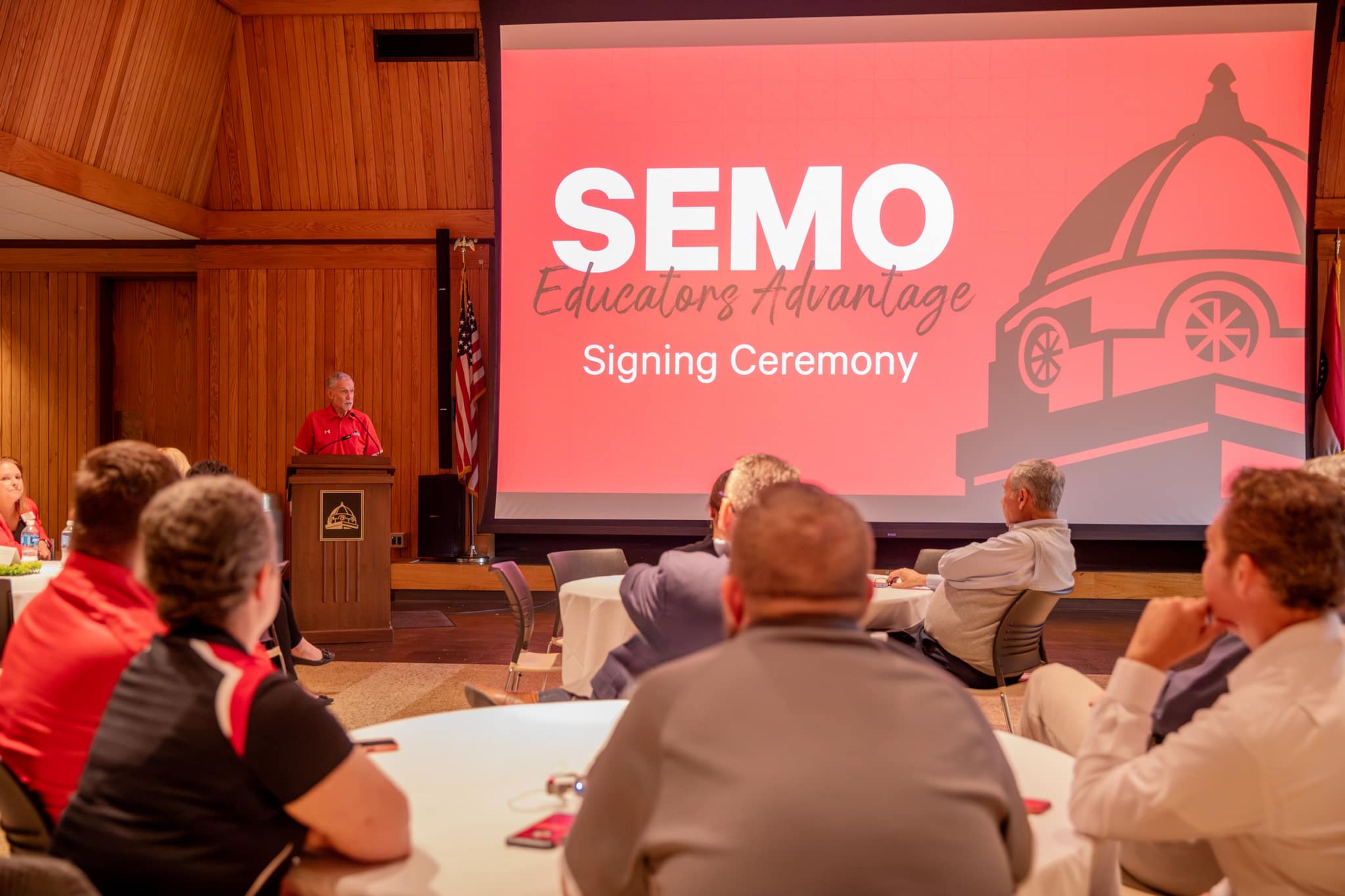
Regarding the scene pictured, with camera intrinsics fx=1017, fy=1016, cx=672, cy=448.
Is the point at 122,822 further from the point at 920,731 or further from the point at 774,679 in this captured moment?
the point at 920,731

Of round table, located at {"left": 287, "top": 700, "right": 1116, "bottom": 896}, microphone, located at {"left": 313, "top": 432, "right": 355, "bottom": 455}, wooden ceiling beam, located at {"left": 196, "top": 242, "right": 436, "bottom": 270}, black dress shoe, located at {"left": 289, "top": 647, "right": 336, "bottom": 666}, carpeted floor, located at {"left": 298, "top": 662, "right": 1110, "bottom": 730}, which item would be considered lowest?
carpeted floor, located at {"left": 298, "top": 662, "right": 1110, "bottom": 730}

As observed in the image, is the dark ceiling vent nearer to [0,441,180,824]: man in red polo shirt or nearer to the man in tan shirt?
[0,441,180,824]: man in red polo shirt

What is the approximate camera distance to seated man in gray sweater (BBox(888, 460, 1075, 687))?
389cm

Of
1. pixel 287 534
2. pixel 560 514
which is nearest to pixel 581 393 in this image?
pixel 560 514

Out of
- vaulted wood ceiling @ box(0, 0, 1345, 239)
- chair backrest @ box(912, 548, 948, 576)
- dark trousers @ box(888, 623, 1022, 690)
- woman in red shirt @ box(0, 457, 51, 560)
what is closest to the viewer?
dark trousers @ box(888, 623, 1022, 690)

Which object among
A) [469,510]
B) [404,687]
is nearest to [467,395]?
[469,510]

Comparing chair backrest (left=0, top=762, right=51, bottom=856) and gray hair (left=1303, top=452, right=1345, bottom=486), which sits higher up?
gray hair (left=1303, top=452, right=1345, bottom=486)

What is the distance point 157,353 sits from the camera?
30.7 feet

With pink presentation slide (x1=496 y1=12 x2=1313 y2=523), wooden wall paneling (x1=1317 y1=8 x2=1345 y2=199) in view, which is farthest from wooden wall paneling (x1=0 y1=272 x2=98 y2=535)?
wooden wall paneling (x1=1317 y1=8 x2=1345 y2=199)

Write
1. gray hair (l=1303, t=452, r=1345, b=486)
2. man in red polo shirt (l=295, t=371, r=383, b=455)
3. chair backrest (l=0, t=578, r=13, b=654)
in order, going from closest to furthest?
gray hair (l=1303, t=452, r=1345, b=486)
chair backrest (l=0, t=578, r=13, b=654)
man in red polo shirt (l=295, t=371, r=383, b=455)

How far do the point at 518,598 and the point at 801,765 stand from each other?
368 centimetres

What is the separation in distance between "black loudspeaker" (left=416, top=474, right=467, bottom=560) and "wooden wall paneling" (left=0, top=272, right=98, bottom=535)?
11.0 ft

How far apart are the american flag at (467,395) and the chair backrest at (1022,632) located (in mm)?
5214

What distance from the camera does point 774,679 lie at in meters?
1.09
